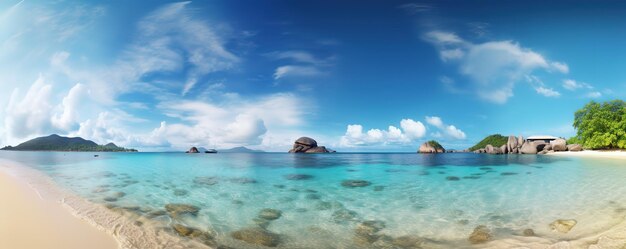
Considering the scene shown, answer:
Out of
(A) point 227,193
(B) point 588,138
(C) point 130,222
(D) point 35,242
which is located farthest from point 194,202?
(B) point 588,138

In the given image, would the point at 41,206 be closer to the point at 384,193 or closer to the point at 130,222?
the point at 130,222

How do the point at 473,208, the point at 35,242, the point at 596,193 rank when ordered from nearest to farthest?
the point at 35,242
the point at 473,208
the point at 596,193

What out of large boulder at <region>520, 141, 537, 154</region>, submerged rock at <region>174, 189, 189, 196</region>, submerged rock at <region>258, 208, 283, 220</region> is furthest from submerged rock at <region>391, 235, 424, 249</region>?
large boulder at <region>520, 141, 537, 154</region>

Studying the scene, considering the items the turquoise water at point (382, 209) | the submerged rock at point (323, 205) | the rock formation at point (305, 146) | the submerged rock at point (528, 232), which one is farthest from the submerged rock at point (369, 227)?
the rock formation at point (305, 146)

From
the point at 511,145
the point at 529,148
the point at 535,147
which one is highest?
the point at 511,145

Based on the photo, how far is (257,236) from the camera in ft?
22.1

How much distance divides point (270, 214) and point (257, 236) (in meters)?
2.18

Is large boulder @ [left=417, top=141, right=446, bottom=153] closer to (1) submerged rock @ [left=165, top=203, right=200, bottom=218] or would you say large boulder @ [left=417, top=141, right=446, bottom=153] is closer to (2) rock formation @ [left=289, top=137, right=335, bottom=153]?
(2) rock formation @ [left=289, top=137, right=335, bottom=153]

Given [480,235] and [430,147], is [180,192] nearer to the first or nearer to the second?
[480,235]

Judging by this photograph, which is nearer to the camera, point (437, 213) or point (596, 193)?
point (437, 213)

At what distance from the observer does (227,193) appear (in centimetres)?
1262

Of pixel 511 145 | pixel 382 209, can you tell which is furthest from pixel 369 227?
pixel 511 145

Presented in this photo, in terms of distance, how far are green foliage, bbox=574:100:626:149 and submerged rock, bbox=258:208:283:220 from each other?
2277 inches

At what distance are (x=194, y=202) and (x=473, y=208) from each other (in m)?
9.60
